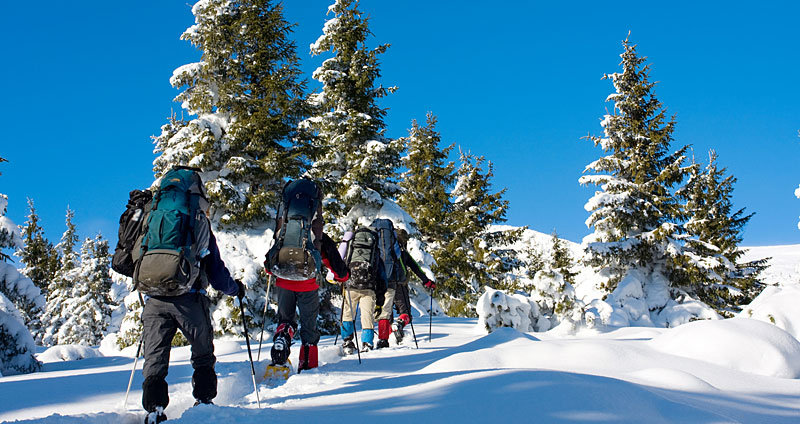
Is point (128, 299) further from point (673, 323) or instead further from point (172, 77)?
point (673, 323)

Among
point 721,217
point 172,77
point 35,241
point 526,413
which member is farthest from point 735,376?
point 35,241

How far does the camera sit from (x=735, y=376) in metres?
4.80

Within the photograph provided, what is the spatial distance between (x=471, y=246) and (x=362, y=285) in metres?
16.9

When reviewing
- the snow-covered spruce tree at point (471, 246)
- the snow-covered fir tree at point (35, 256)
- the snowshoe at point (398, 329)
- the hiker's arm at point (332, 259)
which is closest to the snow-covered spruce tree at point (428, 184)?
the snow-covered spruce tree at point (471, 246)

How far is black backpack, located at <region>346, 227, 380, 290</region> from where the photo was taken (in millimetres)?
7379

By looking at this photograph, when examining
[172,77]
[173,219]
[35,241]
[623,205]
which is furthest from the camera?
[35,241]

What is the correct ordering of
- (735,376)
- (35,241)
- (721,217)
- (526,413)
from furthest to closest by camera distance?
(35,241)
(721,217)
(735,376)
(526,413)

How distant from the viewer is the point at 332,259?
5992 millimetres

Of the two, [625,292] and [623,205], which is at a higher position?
[623,205]

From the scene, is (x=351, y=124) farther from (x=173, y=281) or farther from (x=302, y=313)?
(x=173, y=281)

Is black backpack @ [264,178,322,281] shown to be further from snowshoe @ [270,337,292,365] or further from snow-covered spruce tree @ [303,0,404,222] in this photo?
snow-covered spruce tree @ [303,0,404,222]

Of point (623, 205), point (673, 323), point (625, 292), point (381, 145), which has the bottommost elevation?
point (673, 323)

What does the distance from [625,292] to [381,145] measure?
10.2 m

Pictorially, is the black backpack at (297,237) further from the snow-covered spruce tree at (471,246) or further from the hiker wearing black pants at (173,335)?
the snow-covered spruce tree at (471,246)
